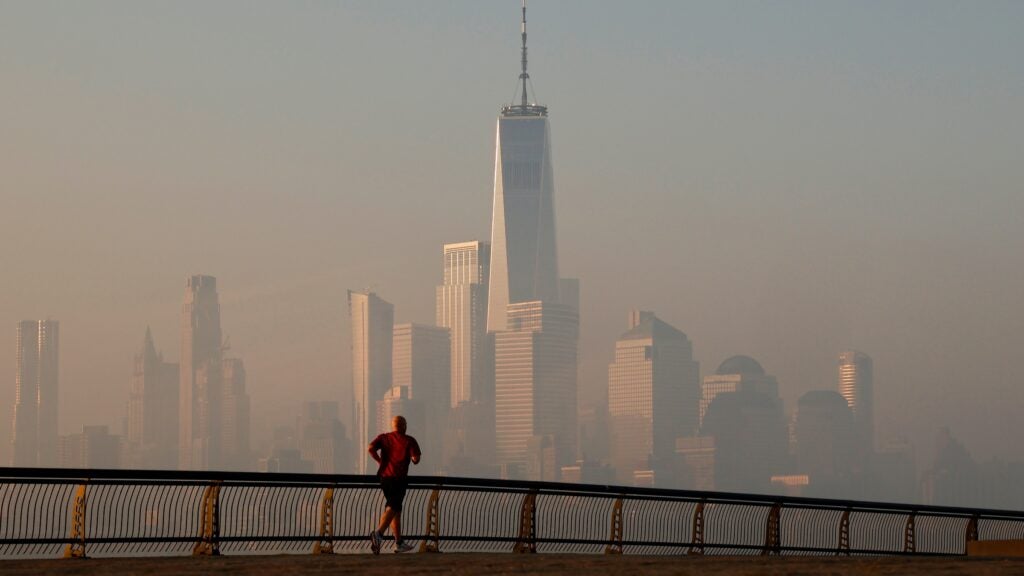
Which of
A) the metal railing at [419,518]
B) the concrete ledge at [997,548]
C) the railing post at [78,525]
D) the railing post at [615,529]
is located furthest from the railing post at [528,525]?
the concrete ledge at [997,548]

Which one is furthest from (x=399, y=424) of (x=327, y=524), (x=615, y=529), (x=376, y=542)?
(x=615, y=529)

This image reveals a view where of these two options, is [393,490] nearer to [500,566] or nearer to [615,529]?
[500,566]

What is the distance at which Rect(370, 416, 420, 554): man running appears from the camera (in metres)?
22.2

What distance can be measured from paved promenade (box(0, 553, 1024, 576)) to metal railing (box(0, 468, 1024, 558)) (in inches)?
63.5

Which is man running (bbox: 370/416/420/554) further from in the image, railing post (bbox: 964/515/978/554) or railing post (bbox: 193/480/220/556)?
railing post (bbox: 964/515/978/554)

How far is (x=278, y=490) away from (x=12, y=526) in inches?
153

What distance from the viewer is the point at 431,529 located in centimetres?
2416

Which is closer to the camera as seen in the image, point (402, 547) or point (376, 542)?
point (376, 542)

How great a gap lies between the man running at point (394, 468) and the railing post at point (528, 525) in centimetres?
258

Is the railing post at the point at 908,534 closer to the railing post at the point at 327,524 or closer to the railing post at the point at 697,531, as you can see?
the railing post at the point at 697,531

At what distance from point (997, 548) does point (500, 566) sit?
34.5 ft

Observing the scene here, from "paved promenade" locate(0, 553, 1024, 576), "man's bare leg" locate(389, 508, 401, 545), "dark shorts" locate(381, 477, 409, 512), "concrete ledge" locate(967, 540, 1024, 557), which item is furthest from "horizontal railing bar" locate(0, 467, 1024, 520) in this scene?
"concrete ledge" locate(967, 540, 1024, 557)

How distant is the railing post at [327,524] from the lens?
22.8 meters

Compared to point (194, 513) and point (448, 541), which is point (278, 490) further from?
point (448, 541)
